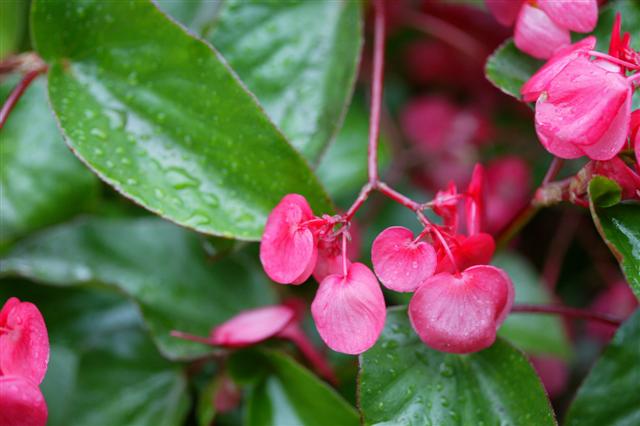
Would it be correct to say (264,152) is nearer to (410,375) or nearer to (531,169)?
(410,375)

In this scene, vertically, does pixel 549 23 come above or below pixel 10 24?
above

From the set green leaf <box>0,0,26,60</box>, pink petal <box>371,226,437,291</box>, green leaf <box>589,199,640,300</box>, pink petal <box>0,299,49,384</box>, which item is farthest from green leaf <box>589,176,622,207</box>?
green leaf <box>0,0,26,60</box>

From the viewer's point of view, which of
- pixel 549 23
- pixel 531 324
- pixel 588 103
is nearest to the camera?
pixel 588 103

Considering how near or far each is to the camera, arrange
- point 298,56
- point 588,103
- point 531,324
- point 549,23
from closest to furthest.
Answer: point 588,103, point 549,23, point 298,56, point 531,324

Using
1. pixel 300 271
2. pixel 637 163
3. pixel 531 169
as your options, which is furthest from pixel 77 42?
pixel 531 169

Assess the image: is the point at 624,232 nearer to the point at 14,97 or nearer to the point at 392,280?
the point at 392,280

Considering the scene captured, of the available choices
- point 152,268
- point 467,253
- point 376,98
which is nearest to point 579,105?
point 467,253

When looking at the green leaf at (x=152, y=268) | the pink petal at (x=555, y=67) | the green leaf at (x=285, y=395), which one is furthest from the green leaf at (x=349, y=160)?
the pink petal at (x=555, y=67)

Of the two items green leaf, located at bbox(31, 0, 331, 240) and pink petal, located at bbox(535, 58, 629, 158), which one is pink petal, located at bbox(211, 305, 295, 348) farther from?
pink petal, located at bbox(535, 58, 629, 158)
